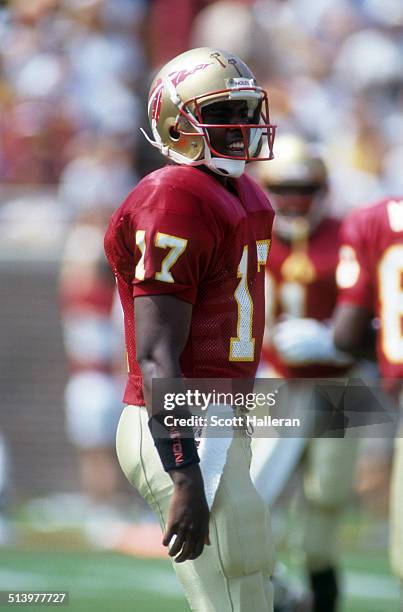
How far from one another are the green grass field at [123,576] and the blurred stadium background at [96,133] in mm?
335

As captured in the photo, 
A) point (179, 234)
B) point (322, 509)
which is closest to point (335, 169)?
point (322, 509)

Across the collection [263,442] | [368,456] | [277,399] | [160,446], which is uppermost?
[160,446]

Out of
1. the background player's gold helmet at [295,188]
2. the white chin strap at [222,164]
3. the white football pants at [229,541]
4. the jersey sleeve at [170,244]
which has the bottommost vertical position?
the background player's gold helmet at [295,188]

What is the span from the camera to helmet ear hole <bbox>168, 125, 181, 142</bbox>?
9.78 feet

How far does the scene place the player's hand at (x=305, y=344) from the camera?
4.80m

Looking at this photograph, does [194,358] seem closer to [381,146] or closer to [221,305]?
[221,305]

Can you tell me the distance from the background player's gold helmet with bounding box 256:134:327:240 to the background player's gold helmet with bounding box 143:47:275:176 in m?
2.18

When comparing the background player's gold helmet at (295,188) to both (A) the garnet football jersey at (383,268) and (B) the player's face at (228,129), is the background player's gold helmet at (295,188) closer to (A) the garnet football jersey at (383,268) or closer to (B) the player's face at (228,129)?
(A) the garnet football jersey at (383,268)

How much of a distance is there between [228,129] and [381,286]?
1.18 m

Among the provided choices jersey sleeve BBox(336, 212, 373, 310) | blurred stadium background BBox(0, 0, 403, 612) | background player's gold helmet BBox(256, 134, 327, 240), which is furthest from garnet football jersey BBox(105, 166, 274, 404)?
blurred stadium background BBox(0, 0, 403, 612)

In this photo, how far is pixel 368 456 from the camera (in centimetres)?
739

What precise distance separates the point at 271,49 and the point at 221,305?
6274mm

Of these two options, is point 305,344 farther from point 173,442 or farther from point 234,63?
point 173,442

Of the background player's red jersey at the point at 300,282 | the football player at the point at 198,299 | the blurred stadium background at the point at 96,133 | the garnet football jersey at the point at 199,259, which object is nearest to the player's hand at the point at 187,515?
the football player at the point at 198,299
